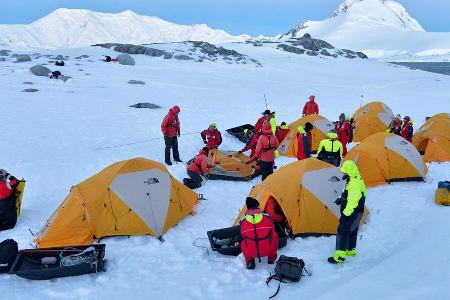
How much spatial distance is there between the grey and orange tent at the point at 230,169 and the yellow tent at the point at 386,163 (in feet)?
10.5

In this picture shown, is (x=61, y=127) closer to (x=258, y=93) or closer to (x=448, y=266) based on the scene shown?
(x=448, y=266)

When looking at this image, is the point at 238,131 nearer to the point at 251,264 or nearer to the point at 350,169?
the point at 350,169

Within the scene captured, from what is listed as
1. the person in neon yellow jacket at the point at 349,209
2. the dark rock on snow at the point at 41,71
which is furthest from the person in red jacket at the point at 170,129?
the dark rock on snow at the point at 41,71

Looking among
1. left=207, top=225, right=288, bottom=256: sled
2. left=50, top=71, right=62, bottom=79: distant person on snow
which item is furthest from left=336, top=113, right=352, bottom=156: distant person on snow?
left=50, top=71, right=62, bottom=79: distant person on snow

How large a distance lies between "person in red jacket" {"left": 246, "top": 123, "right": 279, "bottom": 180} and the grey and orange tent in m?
1.43

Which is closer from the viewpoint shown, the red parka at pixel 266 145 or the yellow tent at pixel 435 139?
the red parka at pixel 266 145

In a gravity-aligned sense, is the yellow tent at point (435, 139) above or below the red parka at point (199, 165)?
above

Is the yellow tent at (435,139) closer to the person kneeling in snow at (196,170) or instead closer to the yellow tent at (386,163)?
the yellow tent at (386,163)

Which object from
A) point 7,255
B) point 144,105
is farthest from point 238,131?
point 7,255

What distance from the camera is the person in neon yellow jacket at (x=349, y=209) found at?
309 inches

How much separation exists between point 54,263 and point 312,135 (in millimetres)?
12142

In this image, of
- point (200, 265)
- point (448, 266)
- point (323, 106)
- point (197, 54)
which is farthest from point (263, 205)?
point (197, 54)

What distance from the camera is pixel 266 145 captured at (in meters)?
11.8

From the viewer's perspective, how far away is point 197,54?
59.2m
